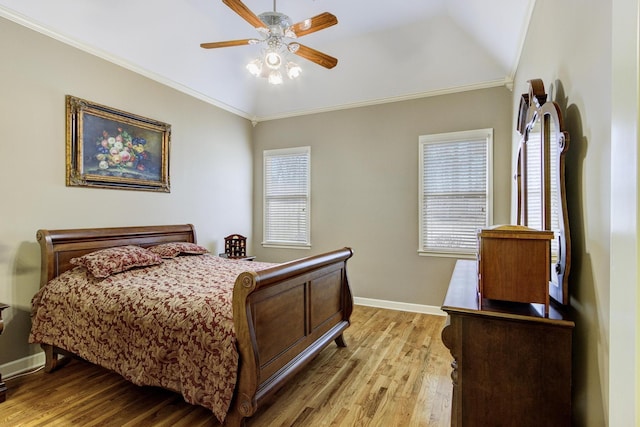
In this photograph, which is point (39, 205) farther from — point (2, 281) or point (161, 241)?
point (161, 241)

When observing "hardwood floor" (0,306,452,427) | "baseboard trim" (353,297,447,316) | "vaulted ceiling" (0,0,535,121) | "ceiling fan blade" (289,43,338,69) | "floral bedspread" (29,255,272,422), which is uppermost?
"vaulted ceiling" (0,0,535,121)

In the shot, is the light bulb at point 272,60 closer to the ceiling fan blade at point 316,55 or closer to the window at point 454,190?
the ceiling fan blade at point 316,55

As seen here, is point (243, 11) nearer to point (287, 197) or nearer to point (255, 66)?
point (255, 66)

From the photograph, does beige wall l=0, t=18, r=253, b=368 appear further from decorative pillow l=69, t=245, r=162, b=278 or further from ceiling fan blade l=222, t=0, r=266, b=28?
ceiling fan blade l=222, t=0, r=266, b=28

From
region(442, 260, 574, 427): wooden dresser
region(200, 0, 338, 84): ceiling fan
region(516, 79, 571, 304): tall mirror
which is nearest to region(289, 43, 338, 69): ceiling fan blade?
region(200, 0, 338, 84): ceiling fan

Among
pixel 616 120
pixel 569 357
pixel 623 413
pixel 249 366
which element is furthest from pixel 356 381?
pixel 616 120

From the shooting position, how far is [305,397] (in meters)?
2.25

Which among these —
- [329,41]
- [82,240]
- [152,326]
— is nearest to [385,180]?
[329,41]

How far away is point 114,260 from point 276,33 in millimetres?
2306

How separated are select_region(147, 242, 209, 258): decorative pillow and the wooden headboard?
0.15m

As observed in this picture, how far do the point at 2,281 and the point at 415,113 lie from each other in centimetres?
452

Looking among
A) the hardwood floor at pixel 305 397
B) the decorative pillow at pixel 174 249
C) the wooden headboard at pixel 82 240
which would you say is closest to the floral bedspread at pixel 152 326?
the wooden headboard at pixel 82 240

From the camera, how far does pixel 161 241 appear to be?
3680mm

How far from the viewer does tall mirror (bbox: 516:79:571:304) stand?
1363 mm
